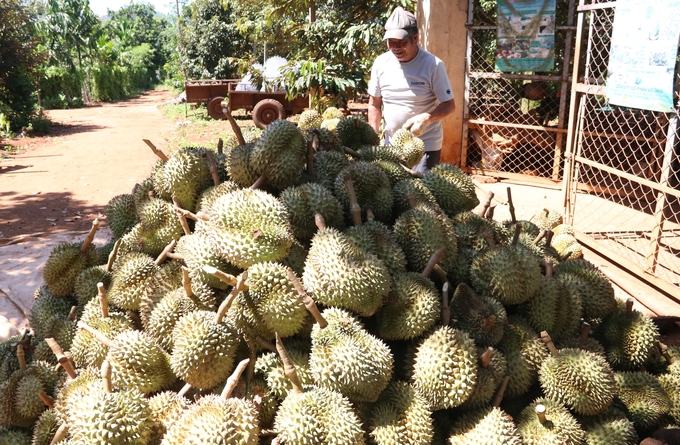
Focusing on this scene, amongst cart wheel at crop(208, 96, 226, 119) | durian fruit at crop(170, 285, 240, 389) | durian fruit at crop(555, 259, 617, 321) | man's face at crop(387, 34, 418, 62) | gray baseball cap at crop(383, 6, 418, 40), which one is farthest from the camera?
cart wheel at crop(208, 96, 226, 119)

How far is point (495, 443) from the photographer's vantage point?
1.72 meters

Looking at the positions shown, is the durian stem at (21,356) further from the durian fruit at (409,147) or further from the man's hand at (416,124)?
the man's hand at (416,124)

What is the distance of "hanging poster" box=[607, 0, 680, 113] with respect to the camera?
4613 millimetres

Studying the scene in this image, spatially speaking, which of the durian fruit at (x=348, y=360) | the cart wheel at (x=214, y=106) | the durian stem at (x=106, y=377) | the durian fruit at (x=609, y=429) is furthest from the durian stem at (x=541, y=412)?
the cart wheel at (x=214, y=106)

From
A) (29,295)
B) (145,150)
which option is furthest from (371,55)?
(29,295)

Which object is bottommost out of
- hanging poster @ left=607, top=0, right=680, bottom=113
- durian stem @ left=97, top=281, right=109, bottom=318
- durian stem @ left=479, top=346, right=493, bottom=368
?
durian stem @ left=479, top=346, right=493, bottom=368

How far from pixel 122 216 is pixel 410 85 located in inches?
123

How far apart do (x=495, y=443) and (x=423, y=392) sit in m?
0.29

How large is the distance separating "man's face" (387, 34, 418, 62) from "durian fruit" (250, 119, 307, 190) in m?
2.55

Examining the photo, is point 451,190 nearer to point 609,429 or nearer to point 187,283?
point 609,429

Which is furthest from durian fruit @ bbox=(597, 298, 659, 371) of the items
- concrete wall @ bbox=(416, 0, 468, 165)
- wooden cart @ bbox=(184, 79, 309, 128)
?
wooden cart @ bbox=(184, 79, 309, 128)

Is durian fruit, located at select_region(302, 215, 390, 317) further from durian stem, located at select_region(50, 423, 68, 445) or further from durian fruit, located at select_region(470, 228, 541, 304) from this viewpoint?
durian stem, located at select_region(50, 423, 68, 445)

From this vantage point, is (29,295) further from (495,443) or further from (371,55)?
(371,55)

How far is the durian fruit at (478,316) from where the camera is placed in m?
2.02
